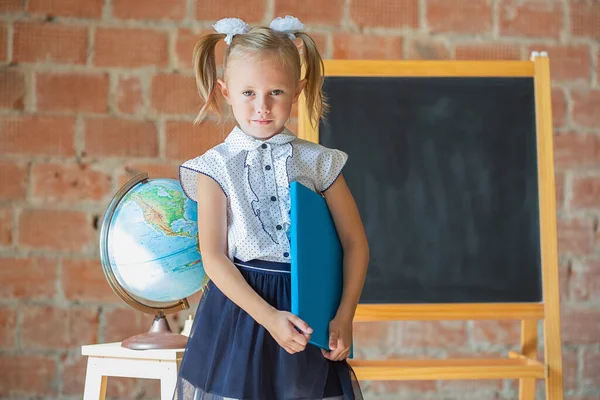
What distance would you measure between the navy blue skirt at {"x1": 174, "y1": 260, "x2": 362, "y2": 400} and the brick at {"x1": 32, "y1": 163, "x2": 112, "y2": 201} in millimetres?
1244

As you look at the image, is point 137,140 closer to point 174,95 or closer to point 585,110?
point 174,95

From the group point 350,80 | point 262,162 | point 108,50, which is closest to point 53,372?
point 108,50

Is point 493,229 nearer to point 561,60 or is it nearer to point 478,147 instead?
point 478,147

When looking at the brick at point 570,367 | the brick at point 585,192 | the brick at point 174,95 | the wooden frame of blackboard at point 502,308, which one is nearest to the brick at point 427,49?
the wooden frame of blackboard at point 502,308

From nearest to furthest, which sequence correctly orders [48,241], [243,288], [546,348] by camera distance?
[243,288], [546,348], [48,241]

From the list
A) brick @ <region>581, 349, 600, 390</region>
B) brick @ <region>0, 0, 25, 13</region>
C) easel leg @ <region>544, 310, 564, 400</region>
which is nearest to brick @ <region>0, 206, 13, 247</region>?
brick @ <region>0, 0, 25, 13</region>

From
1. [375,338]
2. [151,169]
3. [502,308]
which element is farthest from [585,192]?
[151,169]

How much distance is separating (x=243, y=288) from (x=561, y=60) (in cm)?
176

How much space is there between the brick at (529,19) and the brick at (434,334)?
3.25 ft

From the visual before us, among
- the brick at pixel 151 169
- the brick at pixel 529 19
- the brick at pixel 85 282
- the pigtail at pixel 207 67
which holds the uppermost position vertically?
the brick at pixel 529 19

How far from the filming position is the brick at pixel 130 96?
240cm

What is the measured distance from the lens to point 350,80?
2090 mm

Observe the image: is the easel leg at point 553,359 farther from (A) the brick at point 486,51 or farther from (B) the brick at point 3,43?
(B) the brick at point 3,43

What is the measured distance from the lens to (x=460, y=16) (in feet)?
8.14
